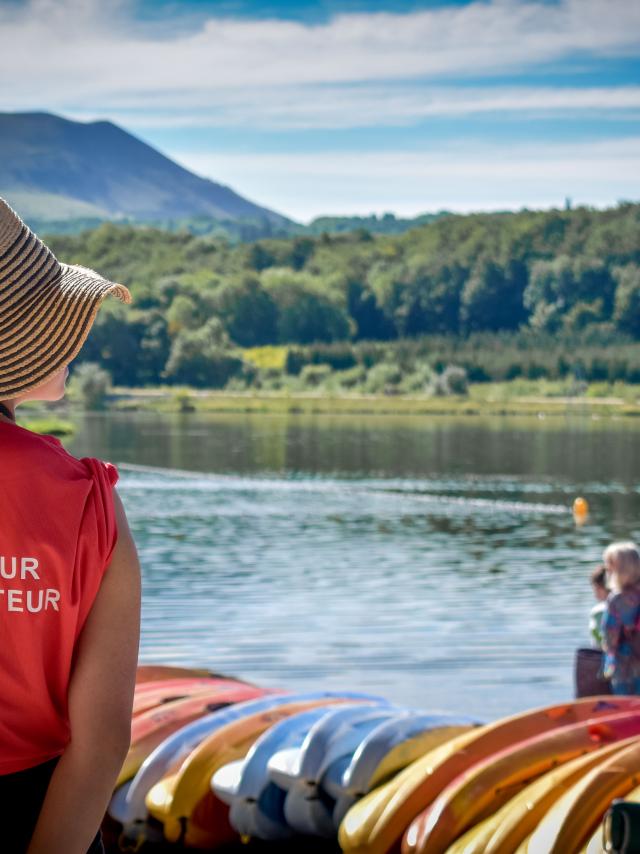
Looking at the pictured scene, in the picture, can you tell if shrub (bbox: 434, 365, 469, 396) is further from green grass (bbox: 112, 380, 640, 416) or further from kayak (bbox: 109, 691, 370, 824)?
kayak (bbox: 109, 691, 370, 824)

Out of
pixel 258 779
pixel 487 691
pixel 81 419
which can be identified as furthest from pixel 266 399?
pixel 258 779

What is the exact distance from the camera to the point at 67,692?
2.16 m

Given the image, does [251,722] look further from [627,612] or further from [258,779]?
[627,612]

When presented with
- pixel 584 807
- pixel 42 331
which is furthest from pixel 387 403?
pixel 42 331

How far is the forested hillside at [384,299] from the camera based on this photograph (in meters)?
133

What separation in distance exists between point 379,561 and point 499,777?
1978cm

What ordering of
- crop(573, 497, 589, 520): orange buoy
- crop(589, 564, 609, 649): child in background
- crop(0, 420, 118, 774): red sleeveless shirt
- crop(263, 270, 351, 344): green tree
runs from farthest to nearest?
crop(263, 270, 351, 344): green tree → crop(573, 497, 589, 520): orange buoy → crop(589, 564, 609, 649): child in background → crop(0, 420, 118, 774): red sleeveless shirt

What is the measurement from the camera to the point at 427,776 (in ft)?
21.9

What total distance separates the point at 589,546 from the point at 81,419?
210ft

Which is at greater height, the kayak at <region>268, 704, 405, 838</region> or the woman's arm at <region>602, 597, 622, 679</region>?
the woman's arm at <region>602, 597, 622, 679</region>

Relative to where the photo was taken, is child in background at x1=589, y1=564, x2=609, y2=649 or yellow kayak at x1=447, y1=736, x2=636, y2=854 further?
child in background at x1=589, y1=564, x2=609, y2=649

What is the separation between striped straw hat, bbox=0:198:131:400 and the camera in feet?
7.15

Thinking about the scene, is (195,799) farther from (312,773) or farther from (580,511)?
(580,511)

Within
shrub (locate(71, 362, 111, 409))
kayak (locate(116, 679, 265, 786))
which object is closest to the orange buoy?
kayak (locate(116, 679, 265, 786))
